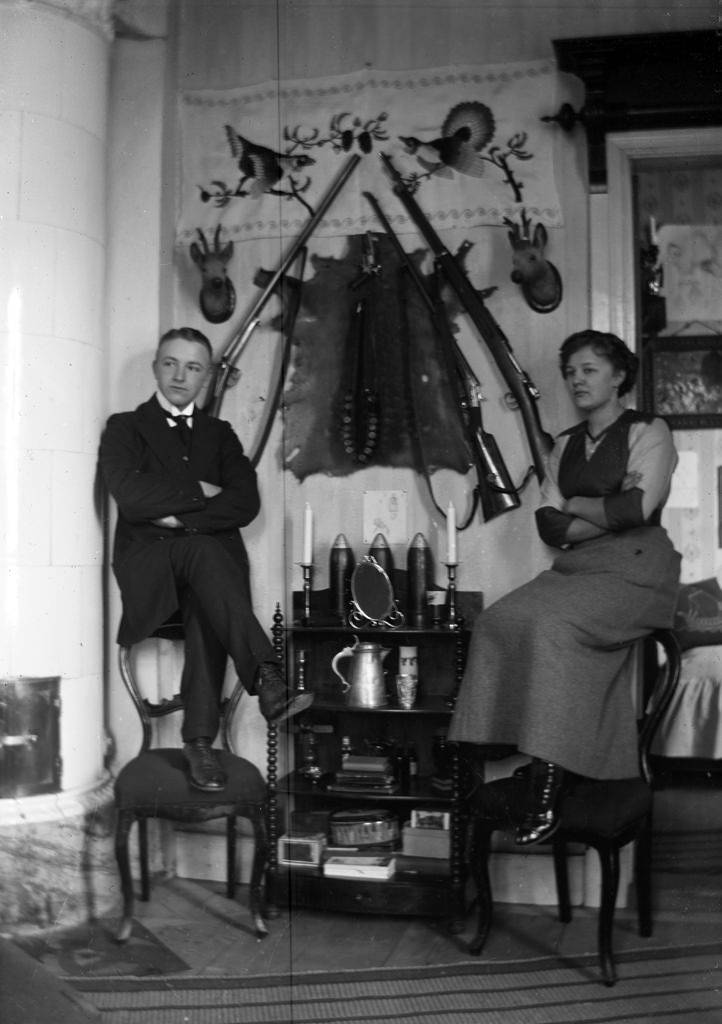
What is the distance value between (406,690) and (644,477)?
1.70ft

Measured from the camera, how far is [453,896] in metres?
1.57

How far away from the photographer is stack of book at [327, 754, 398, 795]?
5.10ft

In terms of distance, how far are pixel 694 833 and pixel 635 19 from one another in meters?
1.39

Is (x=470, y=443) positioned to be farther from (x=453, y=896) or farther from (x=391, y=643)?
(x=453, y=896)

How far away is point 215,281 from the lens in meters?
1.62

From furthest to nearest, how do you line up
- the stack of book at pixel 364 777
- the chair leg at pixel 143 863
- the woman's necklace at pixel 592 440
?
the chair leg at pixel 143 863, the stack of book at pixel 364 777, the woman's necklace at pixel 592 440

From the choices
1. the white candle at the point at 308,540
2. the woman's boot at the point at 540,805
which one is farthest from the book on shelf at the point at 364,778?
the white candle at the point at 308,540

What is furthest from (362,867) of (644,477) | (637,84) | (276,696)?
(637,84)

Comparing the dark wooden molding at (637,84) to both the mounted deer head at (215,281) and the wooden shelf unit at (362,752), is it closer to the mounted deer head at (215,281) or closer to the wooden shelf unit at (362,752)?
the mounted deer head at (215,281)

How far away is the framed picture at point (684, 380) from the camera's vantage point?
147cm

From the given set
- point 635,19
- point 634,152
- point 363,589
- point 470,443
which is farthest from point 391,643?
point 635,19

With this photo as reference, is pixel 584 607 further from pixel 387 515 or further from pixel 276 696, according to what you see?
pixel 276 696

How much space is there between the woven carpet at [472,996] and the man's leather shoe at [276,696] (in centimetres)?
46

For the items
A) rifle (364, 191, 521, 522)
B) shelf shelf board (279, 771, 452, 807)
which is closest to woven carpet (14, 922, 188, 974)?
shelf shelf board (279, 771, 452, 807)
